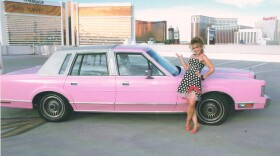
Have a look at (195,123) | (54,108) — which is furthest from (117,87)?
(195,123)

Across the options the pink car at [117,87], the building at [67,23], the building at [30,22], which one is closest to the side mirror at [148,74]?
the pink car at [117,87]

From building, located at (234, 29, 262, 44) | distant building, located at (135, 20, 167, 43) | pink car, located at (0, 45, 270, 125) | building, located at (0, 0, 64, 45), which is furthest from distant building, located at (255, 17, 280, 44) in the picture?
pink car, located at (0, 45, 270, 125)

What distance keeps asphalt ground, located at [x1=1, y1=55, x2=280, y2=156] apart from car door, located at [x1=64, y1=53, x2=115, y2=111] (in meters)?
0.40

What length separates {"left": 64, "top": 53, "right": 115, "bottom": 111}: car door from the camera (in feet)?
16.4

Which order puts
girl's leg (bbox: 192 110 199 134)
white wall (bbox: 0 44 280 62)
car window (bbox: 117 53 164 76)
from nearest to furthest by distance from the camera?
girl's leg (bbox: 192 110 199 134) → car window (bbox: 117 53 164 76) → white wall (bbox: 0 44 280 62)

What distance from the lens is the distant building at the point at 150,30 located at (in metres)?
63.8

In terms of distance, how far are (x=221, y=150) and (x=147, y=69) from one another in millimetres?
1927

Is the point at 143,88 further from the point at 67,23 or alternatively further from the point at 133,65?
the point at 67,23

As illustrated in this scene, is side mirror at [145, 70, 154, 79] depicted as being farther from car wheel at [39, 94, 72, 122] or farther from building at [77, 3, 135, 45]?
building at [77, 3, 135, 45]

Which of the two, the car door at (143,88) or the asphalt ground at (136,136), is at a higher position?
the car door at (143,88)

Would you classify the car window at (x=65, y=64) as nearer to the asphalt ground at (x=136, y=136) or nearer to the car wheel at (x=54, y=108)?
the car wheel at (x=54, y=108)

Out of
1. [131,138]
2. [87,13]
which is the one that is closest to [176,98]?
[131,138]

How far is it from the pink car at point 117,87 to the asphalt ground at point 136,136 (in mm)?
302

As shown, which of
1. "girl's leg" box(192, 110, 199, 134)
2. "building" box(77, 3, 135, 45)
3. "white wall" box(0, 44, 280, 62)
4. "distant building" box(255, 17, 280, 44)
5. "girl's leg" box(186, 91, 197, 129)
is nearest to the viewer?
"girl's leg" box(186, 91, 197, 129)
